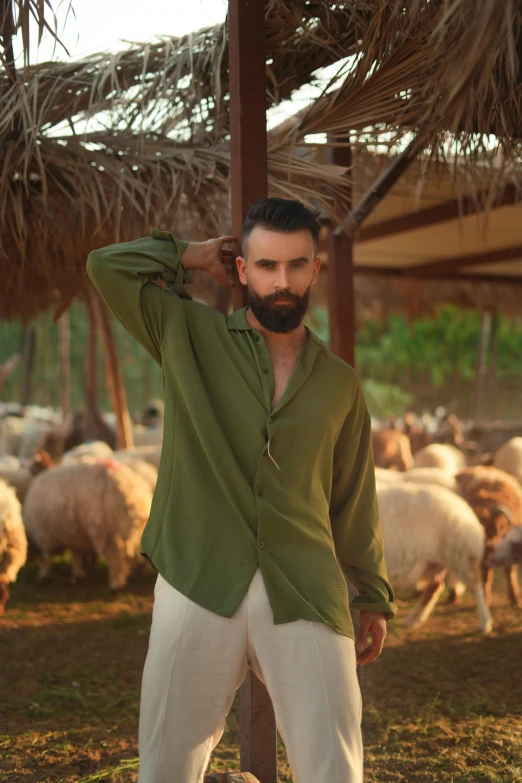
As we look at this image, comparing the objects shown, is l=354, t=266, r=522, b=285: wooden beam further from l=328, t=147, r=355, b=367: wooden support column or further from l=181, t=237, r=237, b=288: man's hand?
l=181, t=237, r=237, b=288: man's hand

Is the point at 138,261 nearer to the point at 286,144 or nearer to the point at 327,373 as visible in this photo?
the point at 327,373

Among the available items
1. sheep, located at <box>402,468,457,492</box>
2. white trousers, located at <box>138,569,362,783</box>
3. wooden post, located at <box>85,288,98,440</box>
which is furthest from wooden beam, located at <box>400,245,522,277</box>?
white trousers, located at <box>138,569,362,783</box>

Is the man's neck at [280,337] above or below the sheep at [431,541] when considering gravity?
above

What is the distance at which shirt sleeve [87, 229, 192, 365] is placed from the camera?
204cm

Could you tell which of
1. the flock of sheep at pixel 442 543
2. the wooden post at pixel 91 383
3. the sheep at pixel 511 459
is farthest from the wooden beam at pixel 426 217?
the wooden post at pixel 91 383

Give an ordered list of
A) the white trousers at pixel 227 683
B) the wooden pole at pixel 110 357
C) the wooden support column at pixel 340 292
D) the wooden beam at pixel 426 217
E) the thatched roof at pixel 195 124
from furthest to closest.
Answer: the wooden pole at pixel 110 357
the wooden beam at pixel 426 217
the wooden support column at pixel 340 292
the thatched roof at pixel 195 124
the white trousers at pixel 227 683

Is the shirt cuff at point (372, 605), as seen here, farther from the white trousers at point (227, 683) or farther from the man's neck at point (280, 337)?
the man's neck at point (280, 337)

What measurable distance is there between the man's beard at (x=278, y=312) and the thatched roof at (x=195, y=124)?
0.93 metres

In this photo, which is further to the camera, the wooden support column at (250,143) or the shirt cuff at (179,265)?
the wooden support column at (250,143)

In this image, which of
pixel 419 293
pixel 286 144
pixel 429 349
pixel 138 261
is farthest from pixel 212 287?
pixel 429 349

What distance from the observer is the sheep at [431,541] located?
→ 5.46 meters

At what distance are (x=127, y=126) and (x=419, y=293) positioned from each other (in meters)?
8.22

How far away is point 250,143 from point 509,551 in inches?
160

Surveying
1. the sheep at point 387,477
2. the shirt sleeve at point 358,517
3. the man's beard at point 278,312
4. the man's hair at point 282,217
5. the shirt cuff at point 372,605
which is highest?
the man's hair at point 282,217
